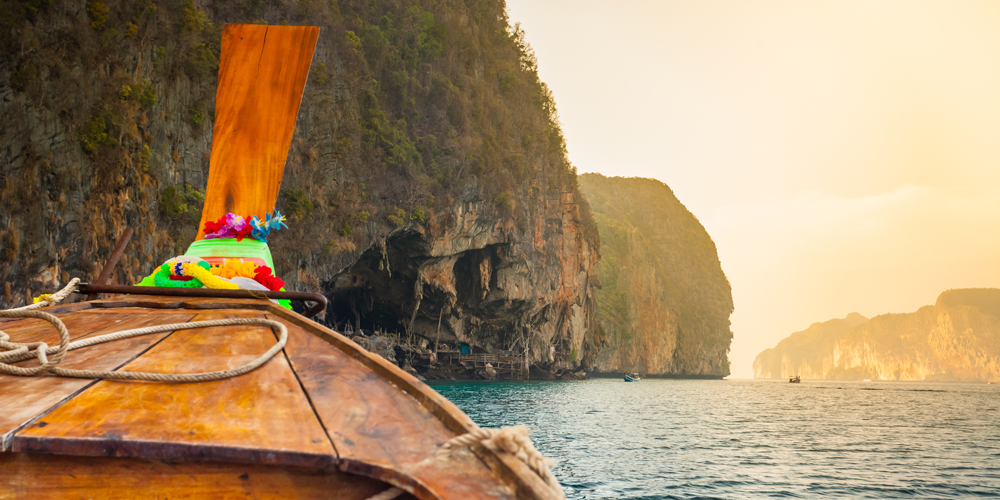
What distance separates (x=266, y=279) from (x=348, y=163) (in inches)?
1006

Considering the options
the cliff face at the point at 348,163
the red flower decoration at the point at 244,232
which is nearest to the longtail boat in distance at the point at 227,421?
the red flower decoration at the point at 244,232

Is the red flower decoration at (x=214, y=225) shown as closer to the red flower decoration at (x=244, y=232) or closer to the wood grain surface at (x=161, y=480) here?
the red flower decoration at (x=244, y=232)

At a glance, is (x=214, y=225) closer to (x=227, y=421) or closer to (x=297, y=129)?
(x=227, y=421)

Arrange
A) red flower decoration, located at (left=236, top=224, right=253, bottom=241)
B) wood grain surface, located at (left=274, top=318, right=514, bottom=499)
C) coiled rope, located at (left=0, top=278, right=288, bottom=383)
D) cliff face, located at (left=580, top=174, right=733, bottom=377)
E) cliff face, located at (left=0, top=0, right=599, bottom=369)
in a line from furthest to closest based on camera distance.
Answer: cliff face, located at (left=580, top=174, right=733, bottom=377) → cliff face, located at (left=0, top=0, right=599, bottom=369) → red flower decoration, located at (left=236, top=224, right=253, bottom=241) → coiled rope, located at (left=0, top=278, right=288, bottom=383) → wood grain surface, located at (left=274, top=318, right=514, bottom=499)

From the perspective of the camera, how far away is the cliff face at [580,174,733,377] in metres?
75.4

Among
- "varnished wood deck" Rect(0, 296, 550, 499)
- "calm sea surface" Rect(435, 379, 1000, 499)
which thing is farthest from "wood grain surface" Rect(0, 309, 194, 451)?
"calm sea surface" Rect(435, 379, 1000, 499)

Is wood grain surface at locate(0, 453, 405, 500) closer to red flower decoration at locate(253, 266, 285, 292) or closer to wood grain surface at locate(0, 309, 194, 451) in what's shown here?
wood grain surface at locate(0, 309, 194, 451)

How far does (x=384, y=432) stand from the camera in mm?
1257

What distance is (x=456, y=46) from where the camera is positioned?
1447 inches

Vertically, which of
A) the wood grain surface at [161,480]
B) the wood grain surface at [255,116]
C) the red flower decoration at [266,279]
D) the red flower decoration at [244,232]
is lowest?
the wood grain surface at [161,480]

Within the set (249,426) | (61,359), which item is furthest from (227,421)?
(61,359)

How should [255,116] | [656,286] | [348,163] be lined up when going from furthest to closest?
[656,286]
[348,163]
[255,116]

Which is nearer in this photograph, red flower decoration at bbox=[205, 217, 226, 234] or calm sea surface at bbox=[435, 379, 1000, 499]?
red flower decoration at bbox=[205, 217, 226, 234]

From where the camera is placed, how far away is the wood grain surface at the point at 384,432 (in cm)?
108
